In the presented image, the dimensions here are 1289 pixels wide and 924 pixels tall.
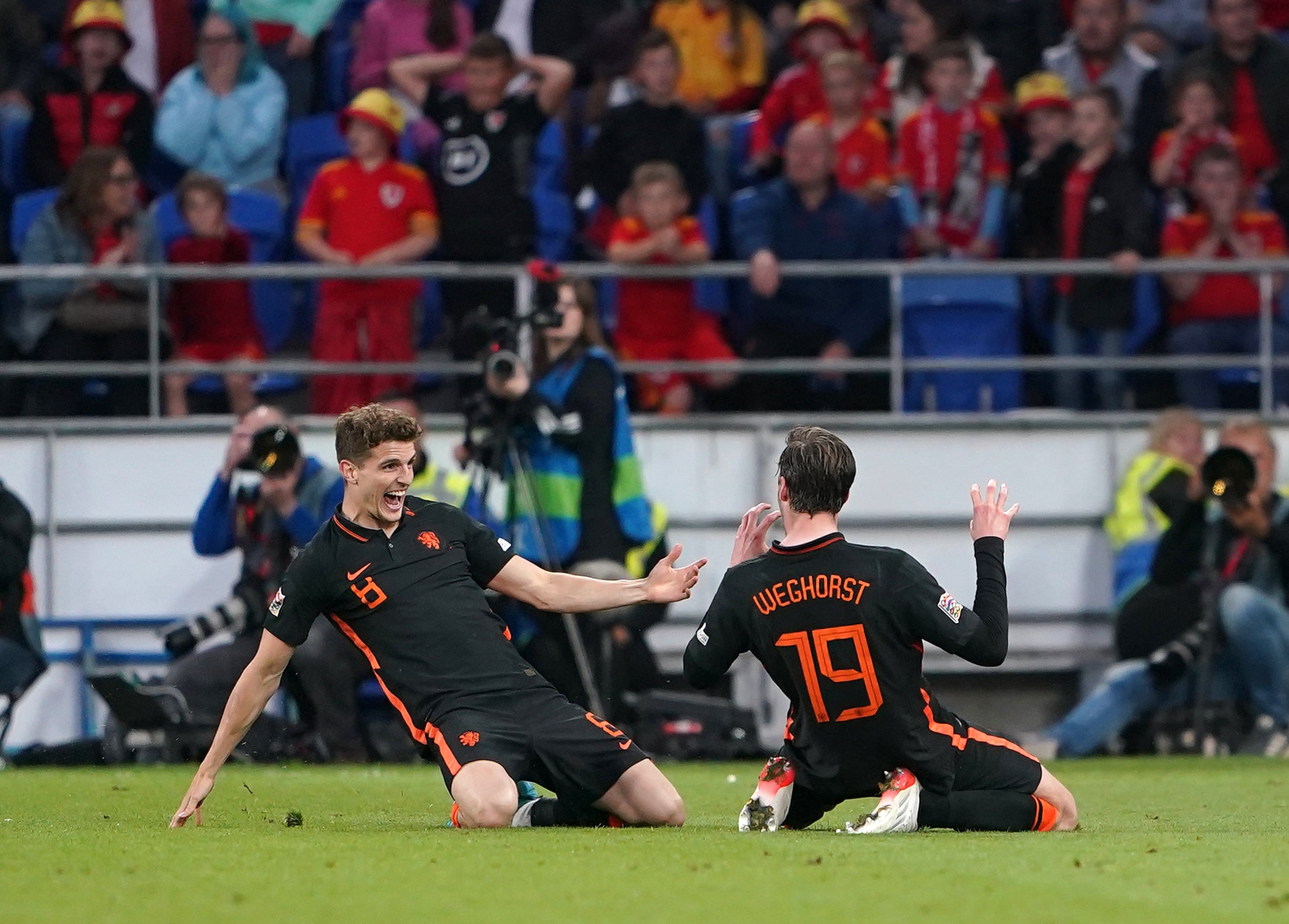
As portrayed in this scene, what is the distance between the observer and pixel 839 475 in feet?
21.3

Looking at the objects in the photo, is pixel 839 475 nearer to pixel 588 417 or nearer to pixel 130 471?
pixel 588 417

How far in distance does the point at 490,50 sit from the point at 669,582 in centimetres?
691

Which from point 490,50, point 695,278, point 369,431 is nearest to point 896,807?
point 369,431

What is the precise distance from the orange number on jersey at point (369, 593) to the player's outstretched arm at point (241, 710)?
0.95ft

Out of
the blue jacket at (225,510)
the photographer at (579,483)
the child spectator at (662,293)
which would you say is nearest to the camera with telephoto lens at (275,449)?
the blue jacket at (225,510)

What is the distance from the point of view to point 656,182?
12.4 m

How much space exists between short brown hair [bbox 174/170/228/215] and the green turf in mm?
5492

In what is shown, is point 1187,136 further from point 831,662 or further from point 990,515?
point 831,662

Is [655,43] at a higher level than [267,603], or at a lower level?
higher

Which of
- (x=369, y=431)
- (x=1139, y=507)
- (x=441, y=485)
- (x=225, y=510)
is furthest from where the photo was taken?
(x=1139, y=507)

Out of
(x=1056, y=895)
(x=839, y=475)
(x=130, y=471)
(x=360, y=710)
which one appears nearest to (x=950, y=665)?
(x=360, y=710)

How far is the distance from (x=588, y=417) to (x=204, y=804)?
3.53 m

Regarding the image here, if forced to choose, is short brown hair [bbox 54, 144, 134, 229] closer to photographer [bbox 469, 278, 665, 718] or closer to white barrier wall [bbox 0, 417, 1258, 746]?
white barrier wall [bbox 0, 417, 1258, 746]

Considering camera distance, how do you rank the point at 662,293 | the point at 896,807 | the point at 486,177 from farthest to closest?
the point at 486,177, the point at 662,293, the point at 896,807
